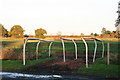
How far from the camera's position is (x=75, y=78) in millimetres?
9688

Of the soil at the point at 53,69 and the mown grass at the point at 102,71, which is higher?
the mown grass at the point at 102,71

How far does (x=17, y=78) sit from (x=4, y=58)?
10.4 m

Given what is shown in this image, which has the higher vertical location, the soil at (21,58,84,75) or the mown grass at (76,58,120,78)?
the mown grass at (76,58,120,78)

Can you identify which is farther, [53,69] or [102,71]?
[53,69]

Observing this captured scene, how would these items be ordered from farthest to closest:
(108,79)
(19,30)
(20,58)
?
(19,30) → (20,58) → (108,79)

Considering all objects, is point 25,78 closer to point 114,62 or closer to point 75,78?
point 75,78

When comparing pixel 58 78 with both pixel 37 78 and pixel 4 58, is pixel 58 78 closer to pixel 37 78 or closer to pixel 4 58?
pixel 37 78

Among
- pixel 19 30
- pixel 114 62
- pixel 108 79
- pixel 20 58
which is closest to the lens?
pixel 108 79

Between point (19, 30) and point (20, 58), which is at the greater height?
point (19, 30)

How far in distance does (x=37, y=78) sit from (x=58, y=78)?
96 cm

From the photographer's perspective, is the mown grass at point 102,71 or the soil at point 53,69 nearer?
the mown grass at point 102,71

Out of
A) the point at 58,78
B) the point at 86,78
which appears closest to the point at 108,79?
the point at 86,78

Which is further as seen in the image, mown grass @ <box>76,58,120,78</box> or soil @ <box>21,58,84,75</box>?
soil @ <box>21,58,84,75</box>

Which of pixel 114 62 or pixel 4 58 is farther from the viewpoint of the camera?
pixel 4 58
